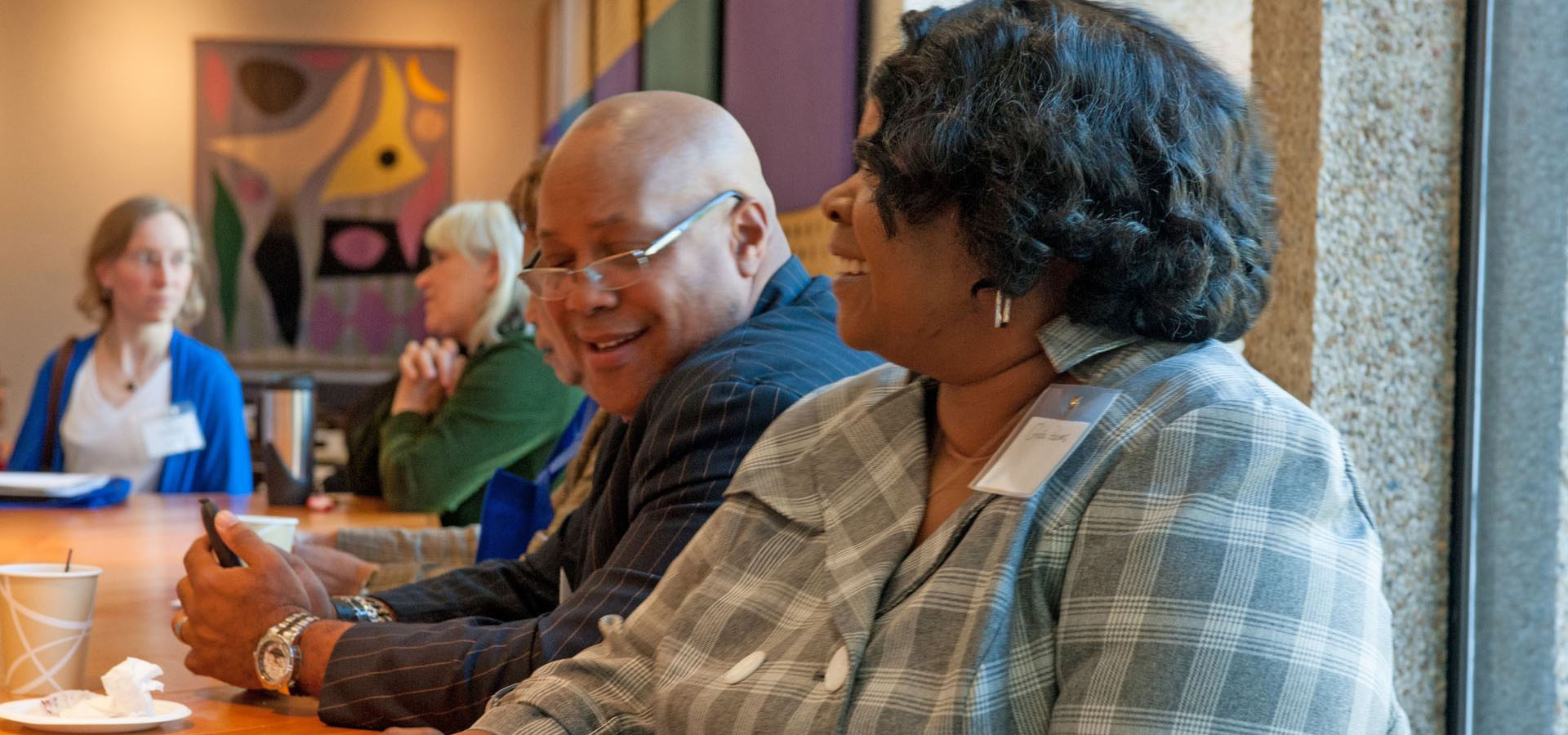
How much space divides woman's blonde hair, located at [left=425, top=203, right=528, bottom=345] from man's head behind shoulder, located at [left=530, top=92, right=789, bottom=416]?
179cm

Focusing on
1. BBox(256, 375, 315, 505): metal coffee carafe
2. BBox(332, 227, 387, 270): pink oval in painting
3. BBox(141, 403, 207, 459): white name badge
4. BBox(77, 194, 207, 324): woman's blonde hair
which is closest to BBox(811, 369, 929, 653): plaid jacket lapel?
BBox(256, 375, 315, 505): metal coffee carafe

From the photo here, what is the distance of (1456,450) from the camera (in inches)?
82.7

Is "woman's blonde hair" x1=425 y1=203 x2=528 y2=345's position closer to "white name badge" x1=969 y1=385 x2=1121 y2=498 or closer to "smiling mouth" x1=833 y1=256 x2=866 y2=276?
"smiling mouth" x1=833 y1=256 x2=866 y2=276

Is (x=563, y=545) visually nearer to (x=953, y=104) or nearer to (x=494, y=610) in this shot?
(x=494, y=610)

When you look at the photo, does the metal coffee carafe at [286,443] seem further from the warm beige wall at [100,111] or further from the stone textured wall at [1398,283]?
the warm beige wall at [100,111]

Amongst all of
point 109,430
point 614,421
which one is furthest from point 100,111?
point 614,421

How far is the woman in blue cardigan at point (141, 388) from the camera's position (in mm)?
4230

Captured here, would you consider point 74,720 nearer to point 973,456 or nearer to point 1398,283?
point 973,456

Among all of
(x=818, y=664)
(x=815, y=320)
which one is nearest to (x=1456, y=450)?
(x=815, y=320)

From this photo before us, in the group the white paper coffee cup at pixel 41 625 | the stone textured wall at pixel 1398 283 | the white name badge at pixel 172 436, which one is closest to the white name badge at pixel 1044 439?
the white paper coffee cup at pixel 41 625

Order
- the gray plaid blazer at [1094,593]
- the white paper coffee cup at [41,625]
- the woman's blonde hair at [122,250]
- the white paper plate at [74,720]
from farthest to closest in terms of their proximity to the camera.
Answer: the woman's blonde hair at [122,250]
the white paper coffee cup at [41,625]
the white paper plate at [74,720]
the gray plaid blazer at [1094,593]

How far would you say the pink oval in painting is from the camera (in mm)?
7730

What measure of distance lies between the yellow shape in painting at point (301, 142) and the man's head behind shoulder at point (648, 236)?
6200 mm

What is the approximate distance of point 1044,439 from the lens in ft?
3.57
